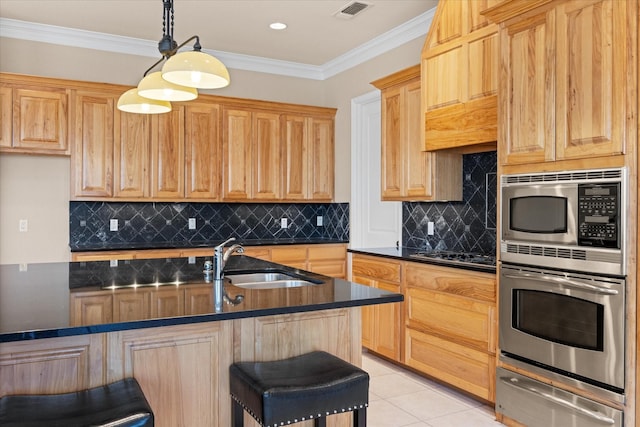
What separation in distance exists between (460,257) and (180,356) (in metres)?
2.46

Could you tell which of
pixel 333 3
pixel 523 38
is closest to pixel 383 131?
pixel 333 3

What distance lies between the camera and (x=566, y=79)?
106 inches

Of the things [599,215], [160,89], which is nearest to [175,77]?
[160,89]

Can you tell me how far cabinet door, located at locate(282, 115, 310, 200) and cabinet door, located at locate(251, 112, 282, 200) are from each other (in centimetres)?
8

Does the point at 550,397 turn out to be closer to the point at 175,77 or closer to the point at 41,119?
the point at 175,77

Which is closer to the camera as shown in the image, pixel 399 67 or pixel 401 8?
pixel 401 8

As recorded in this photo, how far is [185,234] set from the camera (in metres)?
5.43

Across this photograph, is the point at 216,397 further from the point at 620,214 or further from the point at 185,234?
the point at 185,234

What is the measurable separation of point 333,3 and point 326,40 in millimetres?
900

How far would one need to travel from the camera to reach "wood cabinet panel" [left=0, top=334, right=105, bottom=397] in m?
1.72

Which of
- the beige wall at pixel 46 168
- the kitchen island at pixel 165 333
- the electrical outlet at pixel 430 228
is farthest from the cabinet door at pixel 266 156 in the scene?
the kitchen island at pixel 165 333

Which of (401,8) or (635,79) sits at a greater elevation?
(401,8)

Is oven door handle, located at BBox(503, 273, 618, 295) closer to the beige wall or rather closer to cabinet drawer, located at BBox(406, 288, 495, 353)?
cabinet drawer, located at BBox(406, 288, 495, 353)

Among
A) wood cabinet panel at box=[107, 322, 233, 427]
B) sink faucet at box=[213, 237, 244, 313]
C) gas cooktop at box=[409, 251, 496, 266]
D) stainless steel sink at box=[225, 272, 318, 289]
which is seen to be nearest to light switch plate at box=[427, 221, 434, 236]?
gas cooktop at box=[409, 251, 496, 266]
